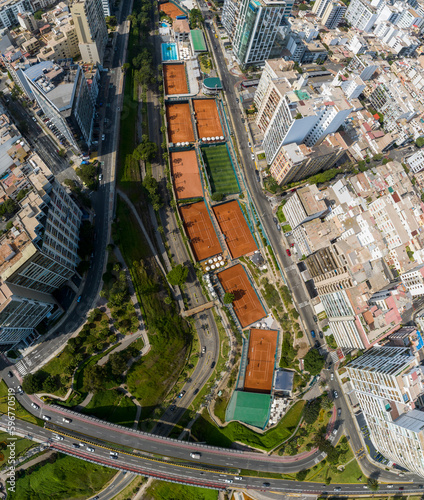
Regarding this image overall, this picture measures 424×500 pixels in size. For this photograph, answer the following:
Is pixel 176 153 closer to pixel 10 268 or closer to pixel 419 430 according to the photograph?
pixel 10 268

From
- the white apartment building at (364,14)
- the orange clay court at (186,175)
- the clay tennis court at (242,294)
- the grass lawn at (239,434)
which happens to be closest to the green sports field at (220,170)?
the orange clay court at (186,175)

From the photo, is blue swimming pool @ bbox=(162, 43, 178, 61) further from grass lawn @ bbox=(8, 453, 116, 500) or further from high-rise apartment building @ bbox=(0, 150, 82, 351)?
grass lawn @ bbox=(8, 453, 116, 500)

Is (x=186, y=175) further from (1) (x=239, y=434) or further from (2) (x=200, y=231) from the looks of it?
(1) (x=239, y=434)

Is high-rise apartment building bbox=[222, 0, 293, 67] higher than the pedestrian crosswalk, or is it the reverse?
high-rise apartment building bbox=[222, 0, 293, 67]

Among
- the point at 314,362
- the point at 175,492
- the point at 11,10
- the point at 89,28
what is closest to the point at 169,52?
the point at 89,28

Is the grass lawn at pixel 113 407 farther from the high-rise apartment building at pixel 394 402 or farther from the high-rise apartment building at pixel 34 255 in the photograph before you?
the high-rise apartment building at pixel 394 402

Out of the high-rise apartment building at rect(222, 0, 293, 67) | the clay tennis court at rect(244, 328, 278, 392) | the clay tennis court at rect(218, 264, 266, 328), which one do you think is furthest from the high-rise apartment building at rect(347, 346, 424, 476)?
the high-rise apartment building at rect(222, 0, 293, 67)

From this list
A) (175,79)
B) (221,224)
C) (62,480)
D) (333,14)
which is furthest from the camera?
(333,14)
